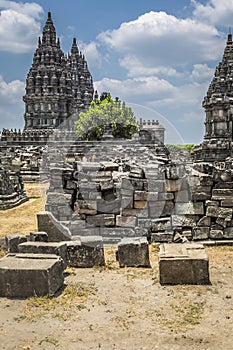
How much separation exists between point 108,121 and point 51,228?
132 feet

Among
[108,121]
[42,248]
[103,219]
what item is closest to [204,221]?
[103,219]

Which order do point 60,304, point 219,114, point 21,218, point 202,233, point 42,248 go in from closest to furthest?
point 60,304 < point 42,248 < point 202,233 < point 21,218 < point 219,114

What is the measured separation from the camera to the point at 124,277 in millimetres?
7078

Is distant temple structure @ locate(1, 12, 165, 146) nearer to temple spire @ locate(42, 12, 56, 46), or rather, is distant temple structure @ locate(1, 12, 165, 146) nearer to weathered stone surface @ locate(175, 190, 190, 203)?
temple spire @ locate(42, 12, 56, 46)

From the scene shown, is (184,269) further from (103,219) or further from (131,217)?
(103,219)

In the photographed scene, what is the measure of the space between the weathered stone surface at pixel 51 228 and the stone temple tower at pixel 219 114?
3048 centimetres

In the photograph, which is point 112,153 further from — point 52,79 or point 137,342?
point 52,79

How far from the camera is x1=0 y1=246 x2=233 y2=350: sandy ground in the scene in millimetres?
4703

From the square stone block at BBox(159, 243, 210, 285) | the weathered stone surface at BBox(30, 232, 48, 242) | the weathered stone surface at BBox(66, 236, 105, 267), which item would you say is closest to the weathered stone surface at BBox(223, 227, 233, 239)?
the square stone block at BBox(159, 243, 210, 285)

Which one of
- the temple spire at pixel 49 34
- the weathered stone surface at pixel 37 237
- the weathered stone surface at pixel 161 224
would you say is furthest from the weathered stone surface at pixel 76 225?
the temple spire at pixel 49 34

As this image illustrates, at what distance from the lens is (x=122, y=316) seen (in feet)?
17.9

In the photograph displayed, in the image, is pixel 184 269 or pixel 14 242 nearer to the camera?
pixel 184 269

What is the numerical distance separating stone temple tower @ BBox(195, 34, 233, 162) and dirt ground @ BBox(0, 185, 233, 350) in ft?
106

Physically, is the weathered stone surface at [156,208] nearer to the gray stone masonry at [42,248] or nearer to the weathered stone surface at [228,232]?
the weathered stone surface at [228,232]
